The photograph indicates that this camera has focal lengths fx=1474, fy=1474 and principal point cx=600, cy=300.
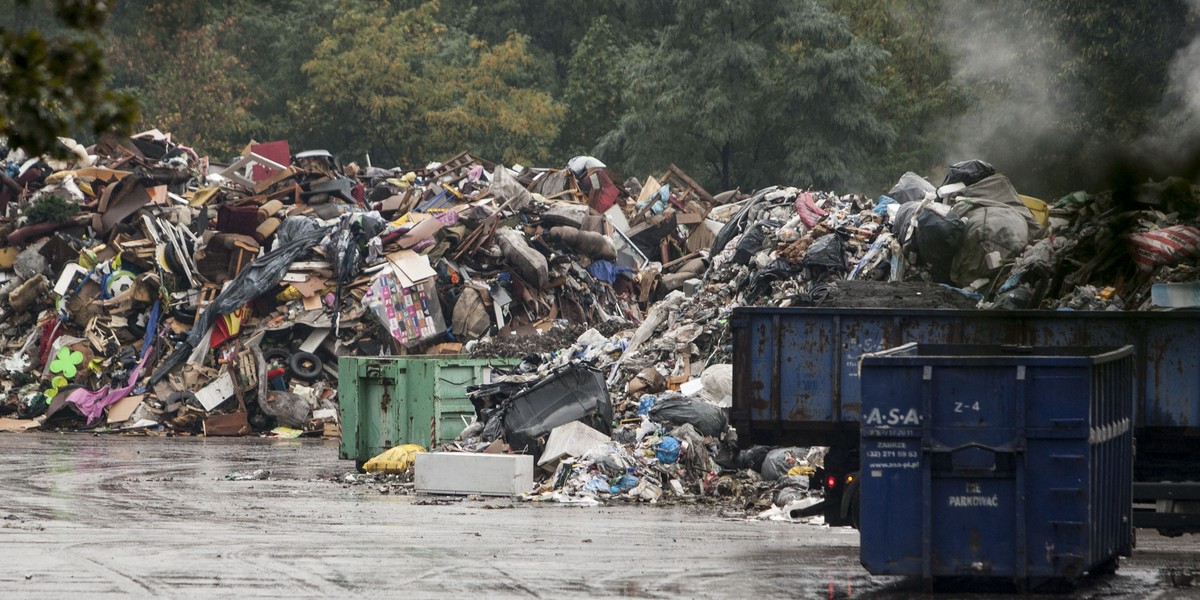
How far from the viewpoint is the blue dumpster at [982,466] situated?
367 inches

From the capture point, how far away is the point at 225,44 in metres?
54.7

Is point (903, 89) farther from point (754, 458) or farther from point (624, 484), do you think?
point (624, 484)

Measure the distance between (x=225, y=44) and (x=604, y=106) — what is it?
48.1 feet

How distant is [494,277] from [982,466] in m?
18.8

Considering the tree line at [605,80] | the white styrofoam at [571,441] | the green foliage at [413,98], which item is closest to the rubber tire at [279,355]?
the white styrofoam at [571,441]

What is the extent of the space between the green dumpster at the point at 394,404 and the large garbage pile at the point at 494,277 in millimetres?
627

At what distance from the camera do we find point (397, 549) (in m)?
11.5

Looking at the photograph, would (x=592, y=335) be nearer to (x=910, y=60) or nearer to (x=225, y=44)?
(x=910, y=60)

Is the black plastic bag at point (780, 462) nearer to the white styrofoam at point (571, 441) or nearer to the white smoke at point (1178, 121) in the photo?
the white styrofoam at point (571, 441)

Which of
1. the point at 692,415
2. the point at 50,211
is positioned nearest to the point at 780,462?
the point at 692,415

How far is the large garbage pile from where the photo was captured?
17.0m

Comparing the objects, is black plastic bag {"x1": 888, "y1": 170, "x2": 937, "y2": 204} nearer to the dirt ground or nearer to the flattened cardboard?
the dirt ground

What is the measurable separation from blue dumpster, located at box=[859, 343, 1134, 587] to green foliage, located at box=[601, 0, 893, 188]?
113 ft

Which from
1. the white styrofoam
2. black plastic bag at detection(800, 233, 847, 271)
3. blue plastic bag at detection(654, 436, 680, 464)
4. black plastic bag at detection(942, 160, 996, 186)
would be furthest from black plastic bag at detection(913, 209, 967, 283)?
the white styrofoam
